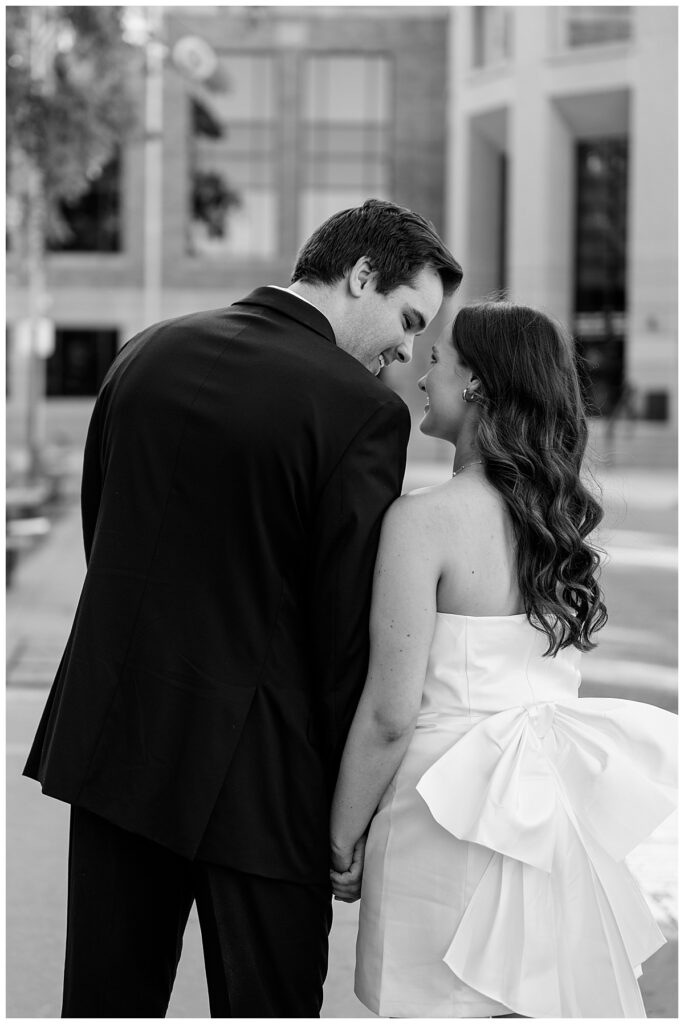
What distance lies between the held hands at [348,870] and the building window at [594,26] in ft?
130

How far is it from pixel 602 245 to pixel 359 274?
4209 cm

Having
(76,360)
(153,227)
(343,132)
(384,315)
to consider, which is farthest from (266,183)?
(384,315)

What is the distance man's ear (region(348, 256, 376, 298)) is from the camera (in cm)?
260

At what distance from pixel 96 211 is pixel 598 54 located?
1934cm

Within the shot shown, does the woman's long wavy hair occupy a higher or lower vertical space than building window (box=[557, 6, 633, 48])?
lower

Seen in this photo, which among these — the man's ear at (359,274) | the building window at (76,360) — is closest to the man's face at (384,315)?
the man's ear at (359,274)

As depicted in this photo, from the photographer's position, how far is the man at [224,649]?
238cm

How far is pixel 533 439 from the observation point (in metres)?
2.60

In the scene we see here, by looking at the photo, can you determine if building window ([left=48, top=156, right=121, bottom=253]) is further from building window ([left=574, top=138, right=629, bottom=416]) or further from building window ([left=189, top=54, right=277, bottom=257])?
building window ([left=574, top=138, right=629, bottom=416])

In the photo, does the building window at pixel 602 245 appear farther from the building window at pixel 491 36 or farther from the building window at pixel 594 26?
the building window at pixel 491 36

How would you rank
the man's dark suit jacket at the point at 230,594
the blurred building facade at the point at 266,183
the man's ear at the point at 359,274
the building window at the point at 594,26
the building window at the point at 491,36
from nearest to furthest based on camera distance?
the man's dark suit jacket at the point at 230,594
the man's ear at the point at 359,274
the building window at the point at 594,26
the building window at the point at 491,36
the blurred building facade at the point at 266,183

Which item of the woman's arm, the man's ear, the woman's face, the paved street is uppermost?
the man's ear

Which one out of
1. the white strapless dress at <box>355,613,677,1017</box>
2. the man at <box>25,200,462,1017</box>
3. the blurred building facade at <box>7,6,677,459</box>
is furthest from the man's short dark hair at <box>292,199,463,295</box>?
the blurred building facade at <box>7,6,677,459</box>

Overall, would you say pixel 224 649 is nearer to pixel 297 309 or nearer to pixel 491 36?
pixel 297 309
